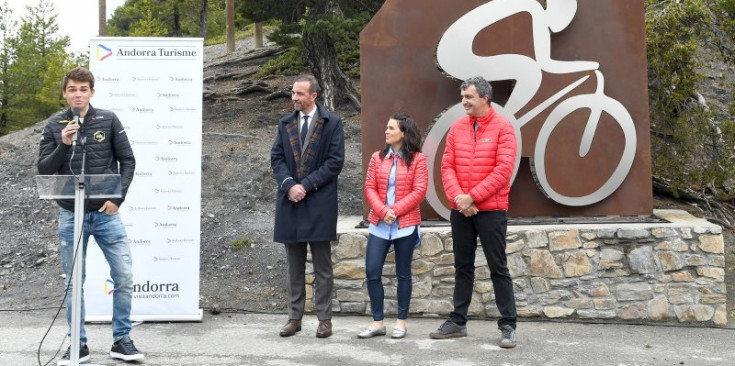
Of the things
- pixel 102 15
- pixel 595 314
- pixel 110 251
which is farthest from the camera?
pixel 102 15

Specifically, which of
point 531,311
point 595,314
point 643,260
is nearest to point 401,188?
point 531,311

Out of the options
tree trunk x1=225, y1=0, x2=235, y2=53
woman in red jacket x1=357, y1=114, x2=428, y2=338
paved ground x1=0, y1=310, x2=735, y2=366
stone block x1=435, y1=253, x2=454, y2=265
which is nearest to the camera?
paved ground x1=0, y1=310, x2=735, y2=366

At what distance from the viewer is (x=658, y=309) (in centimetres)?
628

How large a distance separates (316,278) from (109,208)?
174cm

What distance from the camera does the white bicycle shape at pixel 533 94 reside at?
22.3 ft

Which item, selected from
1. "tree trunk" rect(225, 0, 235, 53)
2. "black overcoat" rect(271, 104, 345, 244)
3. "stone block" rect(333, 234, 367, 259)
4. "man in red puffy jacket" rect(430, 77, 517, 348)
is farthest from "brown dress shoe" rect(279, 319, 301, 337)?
"tree trunk" rect(225, 0, 235, 53)

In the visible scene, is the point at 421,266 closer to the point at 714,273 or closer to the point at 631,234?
the point at 631,234

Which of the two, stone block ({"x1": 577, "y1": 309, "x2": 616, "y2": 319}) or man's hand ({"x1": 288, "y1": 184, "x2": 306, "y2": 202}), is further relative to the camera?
stone block ({"x1": 577, "y1": 309, "x2": 616, "y2": 319})

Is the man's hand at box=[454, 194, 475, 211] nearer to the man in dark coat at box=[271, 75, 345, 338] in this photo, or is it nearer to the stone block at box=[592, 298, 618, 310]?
the man in dark coat at box=[271, 75, 345, 338]

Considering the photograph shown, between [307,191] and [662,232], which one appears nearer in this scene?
[307,191]

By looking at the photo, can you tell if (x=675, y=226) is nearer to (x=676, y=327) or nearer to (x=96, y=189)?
(x=676, y=327)

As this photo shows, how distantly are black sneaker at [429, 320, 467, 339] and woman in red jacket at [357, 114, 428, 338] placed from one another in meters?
0.26

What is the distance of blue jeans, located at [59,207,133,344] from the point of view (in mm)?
4758

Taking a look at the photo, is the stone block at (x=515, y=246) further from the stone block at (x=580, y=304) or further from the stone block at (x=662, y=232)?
the stone block at (x=662, y=232)
